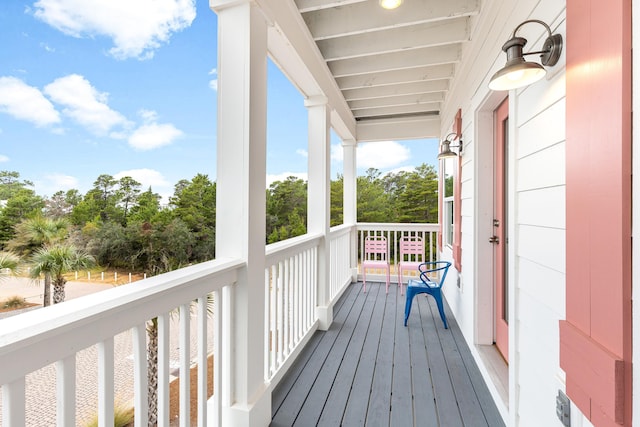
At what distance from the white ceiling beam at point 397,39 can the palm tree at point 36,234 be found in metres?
2.86

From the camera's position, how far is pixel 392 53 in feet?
10.3

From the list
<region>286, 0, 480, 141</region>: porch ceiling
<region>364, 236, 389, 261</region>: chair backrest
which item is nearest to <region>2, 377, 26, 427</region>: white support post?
<region>286, 0, 480, 141</region>: porch ceiling

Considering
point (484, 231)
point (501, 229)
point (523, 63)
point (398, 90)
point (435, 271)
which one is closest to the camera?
point (523, 63)

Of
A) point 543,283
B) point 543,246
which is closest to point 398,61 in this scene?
point 543,246

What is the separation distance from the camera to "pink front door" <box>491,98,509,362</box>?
7.44 feet

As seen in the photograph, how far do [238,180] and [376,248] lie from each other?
3872mm

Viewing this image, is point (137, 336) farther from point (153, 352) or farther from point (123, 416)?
point (153, 352)

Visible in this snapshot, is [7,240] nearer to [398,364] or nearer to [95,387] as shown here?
[95,387]

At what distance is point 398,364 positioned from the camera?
244 cm

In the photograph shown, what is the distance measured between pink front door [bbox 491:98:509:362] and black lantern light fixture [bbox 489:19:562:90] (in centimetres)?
105

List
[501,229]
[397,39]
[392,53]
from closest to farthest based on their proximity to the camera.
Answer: [501,229] < [397,39] < [392,53]

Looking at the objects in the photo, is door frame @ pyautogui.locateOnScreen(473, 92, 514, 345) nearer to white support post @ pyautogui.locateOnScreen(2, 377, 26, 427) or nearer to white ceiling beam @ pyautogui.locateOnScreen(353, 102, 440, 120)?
white ceiling beam @ pyautogui.locateOnScreen(353, 102, 440, 120)

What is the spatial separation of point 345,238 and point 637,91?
4030 mm

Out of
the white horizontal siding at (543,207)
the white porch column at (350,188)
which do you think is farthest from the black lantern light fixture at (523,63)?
the white porch column at (350,188)
